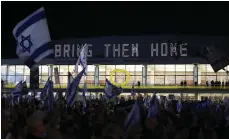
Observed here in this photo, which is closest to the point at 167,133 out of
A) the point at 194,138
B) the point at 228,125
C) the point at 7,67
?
the point at 194,138

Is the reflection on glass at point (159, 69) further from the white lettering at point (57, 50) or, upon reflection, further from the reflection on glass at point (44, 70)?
the reflection on glass at point (44, 70)

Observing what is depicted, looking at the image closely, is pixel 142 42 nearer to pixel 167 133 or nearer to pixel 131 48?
pixel 131 48

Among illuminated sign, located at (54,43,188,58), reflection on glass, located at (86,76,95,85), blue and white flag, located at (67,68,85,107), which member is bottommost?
blue and white flag, located at (67,68,85,107)

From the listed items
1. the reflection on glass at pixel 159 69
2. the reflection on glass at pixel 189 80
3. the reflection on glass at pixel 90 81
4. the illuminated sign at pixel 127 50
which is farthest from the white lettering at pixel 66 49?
the reflection on glass at pixel 189 80

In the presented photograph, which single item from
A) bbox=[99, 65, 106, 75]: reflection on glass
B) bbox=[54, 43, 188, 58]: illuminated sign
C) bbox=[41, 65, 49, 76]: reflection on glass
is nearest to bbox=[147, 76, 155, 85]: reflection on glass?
bbox=[54, 43, 188, 58]: illuminated sign

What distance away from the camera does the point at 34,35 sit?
9.27 metres

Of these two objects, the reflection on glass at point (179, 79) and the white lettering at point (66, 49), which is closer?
the reflection on glass at point (179, 79)

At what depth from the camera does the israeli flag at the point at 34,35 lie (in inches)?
360

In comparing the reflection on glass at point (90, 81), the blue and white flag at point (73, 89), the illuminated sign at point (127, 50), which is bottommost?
the blue and white flag at point (73, 89)

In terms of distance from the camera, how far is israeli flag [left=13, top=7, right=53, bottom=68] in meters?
9.13

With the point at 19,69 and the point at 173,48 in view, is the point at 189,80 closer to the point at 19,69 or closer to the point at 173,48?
the point at 173,48

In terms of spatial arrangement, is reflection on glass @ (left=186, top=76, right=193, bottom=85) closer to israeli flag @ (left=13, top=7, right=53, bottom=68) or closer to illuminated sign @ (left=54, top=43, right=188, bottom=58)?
illuminated sign @ (left=54, top=43, right=188, bottom=58)

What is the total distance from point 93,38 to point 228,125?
149 feet

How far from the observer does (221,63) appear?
741 inches
